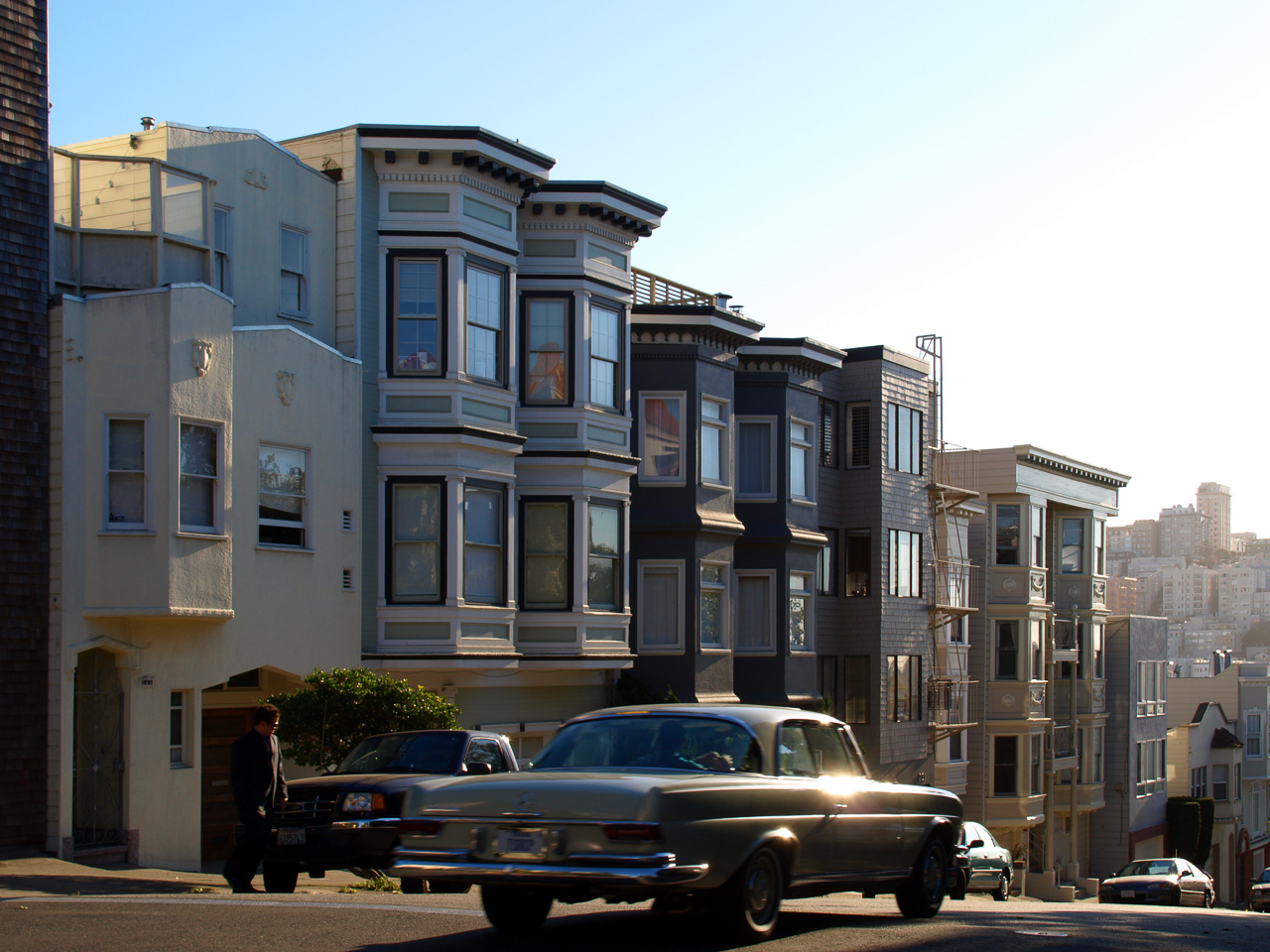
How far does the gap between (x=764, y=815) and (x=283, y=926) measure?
325 centimetres

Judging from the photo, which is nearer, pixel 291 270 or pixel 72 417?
pixel 72 417

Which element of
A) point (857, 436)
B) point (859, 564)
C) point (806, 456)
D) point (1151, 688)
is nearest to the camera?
point (806, 456)

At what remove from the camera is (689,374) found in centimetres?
2922

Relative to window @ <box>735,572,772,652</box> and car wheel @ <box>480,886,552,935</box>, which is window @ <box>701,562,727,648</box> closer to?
window @ <box>735,572,772,652</box>

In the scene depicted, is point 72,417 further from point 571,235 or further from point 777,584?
point 777,584

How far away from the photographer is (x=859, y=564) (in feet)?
120

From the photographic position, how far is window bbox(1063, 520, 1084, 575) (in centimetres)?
5047

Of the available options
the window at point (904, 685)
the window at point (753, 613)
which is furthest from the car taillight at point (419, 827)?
Answer: the window at point (904, 685)

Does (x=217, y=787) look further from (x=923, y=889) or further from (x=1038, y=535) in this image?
(x=1038, y=535)

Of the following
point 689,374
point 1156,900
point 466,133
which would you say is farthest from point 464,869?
point 1156,900

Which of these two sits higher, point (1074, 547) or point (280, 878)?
point (1074, 547)

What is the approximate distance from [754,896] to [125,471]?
11.9m

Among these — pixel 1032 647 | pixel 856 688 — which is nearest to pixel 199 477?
pixel 856 688

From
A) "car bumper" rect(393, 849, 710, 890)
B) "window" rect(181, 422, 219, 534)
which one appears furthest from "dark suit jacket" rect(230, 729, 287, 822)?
"car bumper" rect(393, 849, 710, 890)
